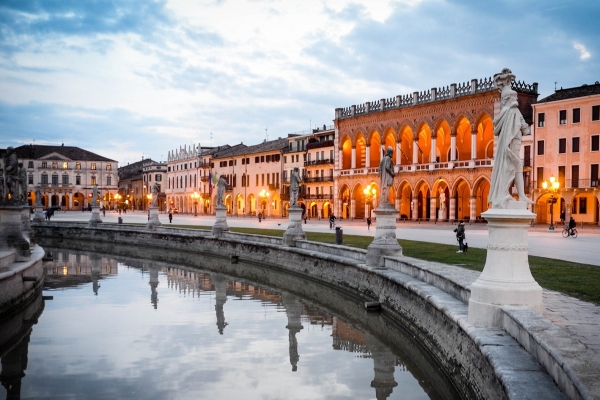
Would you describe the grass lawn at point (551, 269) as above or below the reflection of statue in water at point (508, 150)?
below

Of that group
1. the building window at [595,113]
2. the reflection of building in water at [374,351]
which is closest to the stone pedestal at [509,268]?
Answer: the reflection of building in water at [374,351]

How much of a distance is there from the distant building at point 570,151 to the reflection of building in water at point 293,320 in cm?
3061

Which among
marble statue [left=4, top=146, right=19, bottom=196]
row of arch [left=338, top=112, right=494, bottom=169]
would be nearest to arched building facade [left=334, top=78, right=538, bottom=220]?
row of arch [left=338, top=112, right=494, bottom=169]

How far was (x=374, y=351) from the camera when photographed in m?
12.9

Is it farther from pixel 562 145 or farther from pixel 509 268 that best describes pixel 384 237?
pixel 562 145

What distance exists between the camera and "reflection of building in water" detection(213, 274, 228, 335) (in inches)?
620

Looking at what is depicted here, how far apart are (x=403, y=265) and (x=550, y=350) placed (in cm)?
972

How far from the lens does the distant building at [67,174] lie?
111938 millimetres

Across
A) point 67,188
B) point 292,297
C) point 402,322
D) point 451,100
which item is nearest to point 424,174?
point 451,100

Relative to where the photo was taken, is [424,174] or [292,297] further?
[424,174]

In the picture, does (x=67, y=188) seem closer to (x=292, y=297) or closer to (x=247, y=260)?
(x=247, y=260)

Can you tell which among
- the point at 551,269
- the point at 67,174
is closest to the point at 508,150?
the point at 551,269

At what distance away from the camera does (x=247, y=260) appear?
1128 inches

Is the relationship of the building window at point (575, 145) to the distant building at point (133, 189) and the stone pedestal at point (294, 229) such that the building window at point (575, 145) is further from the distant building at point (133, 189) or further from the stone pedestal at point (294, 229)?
the distant building at point (133, 189)
